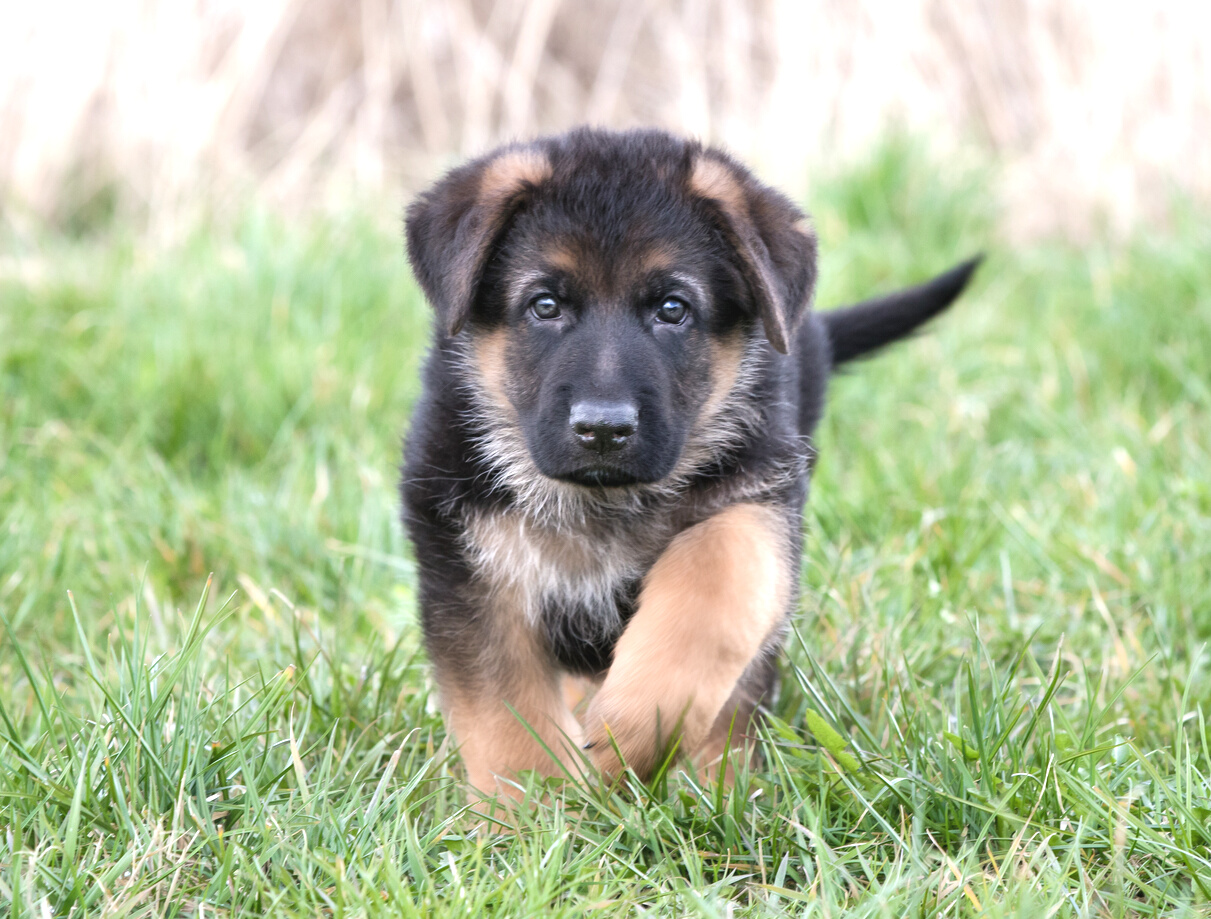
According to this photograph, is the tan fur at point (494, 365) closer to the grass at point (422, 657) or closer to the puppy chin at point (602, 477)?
the puppy chin at point (602, 477)

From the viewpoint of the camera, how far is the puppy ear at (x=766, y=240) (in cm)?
253

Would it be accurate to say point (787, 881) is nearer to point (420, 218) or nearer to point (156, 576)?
point (420, 218)

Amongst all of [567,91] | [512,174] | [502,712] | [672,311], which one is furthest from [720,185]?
[567,91]

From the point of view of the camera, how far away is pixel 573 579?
2.62m

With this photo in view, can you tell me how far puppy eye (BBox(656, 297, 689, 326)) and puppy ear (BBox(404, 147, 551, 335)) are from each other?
1.15 ft

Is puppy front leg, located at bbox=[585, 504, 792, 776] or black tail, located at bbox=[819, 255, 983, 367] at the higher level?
black tail, located at bbox=[819, 255, 983, 367]

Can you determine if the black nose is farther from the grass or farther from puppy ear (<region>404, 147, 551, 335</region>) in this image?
the grass

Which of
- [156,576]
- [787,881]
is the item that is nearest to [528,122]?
[156,576]

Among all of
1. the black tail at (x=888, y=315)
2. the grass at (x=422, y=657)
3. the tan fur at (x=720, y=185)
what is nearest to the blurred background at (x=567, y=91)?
the grass at (x=422, y=657)

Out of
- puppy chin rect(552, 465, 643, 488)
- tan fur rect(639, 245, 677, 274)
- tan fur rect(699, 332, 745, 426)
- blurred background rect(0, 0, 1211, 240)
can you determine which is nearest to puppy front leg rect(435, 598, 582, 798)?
puppy chin rect(552, 465, 643, 488)

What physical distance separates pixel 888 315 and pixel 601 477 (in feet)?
4.35

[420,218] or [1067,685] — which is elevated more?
[420,218]

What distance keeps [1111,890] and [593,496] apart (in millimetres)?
1210

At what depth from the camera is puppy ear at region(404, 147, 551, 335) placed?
254cm
